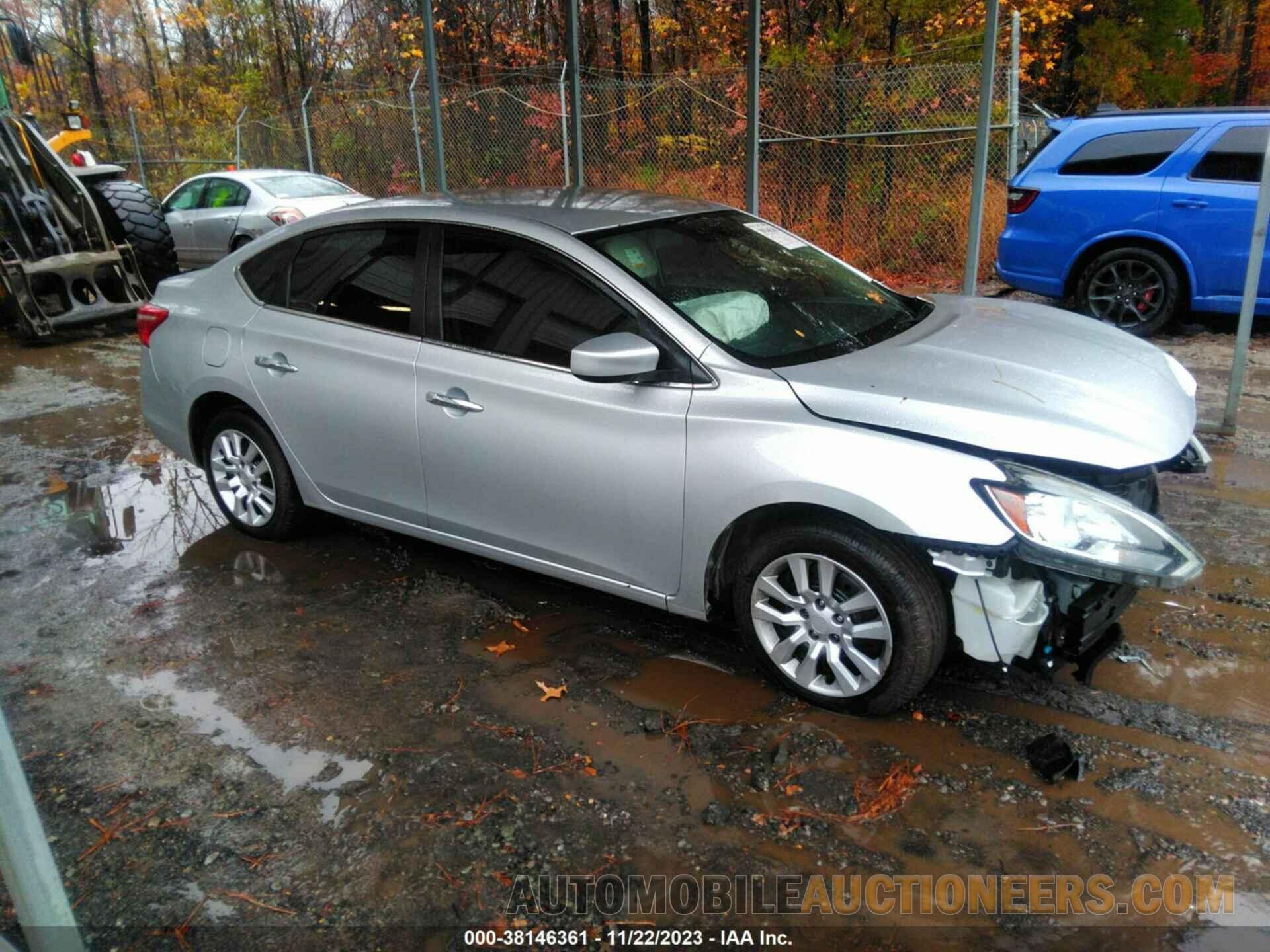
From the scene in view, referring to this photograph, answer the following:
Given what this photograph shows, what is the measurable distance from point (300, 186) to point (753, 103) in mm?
7029

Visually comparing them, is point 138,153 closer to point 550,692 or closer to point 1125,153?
point 1125,153

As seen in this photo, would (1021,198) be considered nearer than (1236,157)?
No

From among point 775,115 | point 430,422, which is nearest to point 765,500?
point 430,422

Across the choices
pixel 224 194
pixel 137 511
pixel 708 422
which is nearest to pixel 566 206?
pixel 708 422

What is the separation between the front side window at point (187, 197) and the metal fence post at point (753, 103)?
847 centimetres

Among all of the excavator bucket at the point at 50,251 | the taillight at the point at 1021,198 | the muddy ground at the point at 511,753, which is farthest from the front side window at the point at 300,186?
the muddy ground at the point at 511,753

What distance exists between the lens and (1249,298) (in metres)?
5.87

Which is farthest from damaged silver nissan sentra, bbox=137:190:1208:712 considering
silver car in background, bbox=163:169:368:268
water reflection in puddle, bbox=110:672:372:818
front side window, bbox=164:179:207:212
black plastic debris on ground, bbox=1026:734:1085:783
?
front side window, bbox=164:179:207:212

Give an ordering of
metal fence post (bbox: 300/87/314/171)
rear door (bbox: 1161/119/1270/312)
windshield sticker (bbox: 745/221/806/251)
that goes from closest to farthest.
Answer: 1. windshield sticker (bbox: 745/221/806/251)
2. rear door (bbox: 1161/119/1270/312)
3. metal fence post (bbox: 300/87/314/171)

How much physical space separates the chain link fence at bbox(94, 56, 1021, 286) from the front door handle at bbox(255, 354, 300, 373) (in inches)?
209

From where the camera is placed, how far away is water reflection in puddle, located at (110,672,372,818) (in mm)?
3258

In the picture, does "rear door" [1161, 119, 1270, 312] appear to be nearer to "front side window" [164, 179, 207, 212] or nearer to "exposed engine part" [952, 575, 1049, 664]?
"exposed engine part" [952, 575, 1049, 664]

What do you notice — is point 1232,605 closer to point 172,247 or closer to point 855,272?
point 855,272

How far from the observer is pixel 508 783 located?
3.19m
